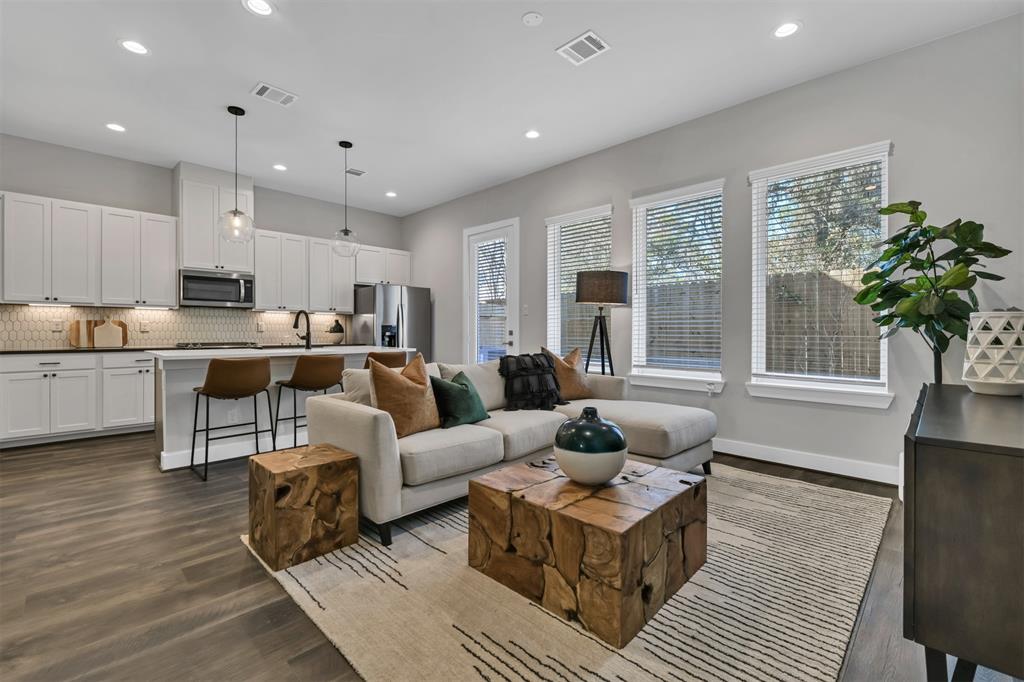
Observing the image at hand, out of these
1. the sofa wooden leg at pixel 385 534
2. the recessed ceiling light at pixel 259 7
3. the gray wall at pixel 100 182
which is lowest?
the sofa wooden leg at pixel 385 534

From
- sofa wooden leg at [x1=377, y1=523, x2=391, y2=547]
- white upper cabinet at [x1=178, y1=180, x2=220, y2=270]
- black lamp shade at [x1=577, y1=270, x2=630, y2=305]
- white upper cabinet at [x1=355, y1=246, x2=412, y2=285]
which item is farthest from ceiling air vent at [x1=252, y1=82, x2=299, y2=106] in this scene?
sofa wooden leg at [x1=377, y1=523, x2=391, y2=547]

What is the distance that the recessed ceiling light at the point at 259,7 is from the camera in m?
2.67

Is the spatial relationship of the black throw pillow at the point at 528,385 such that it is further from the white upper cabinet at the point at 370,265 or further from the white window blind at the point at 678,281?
the white upper cabinet at the point at 370,265

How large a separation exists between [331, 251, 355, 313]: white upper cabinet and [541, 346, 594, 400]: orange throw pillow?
397cm

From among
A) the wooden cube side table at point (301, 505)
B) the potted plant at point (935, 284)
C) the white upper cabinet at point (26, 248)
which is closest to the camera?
the wooden cube side table at point (301, 505)

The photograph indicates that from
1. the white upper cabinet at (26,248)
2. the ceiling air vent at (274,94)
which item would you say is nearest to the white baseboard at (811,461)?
the ceiling air vent at (274,94)

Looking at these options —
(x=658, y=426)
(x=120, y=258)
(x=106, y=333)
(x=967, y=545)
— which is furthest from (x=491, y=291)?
(x=967, y=545)

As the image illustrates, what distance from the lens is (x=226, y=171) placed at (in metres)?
5.48

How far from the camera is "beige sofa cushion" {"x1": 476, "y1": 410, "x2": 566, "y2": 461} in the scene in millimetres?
2863

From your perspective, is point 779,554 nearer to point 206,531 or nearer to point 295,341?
point 206,531

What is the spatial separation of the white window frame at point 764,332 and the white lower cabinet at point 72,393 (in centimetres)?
541

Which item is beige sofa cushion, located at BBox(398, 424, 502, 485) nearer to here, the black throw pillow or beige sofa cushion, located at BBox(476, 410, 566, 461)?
beige sofa cushion, located at BBox(476, 410, 566, 461)

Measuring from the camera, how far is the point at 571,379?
3.79 meters

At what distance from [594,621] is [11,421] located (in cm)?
548
